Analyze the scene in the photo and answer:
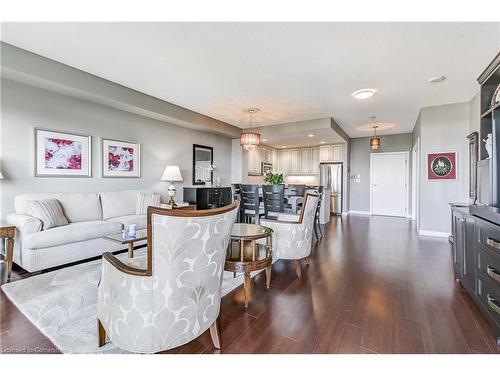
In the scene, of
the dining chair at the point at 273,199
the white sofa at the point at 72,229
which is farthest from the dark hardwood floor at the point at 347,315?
the dining chair at the point at 273,199

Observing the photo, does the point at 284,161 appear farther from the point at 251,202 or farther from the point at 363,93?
the point at 363,93

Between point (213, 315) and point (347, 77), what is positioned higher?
point (347, 77)

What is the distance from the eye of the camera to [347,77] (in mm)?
3309

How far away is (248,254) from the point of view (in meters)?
2.32

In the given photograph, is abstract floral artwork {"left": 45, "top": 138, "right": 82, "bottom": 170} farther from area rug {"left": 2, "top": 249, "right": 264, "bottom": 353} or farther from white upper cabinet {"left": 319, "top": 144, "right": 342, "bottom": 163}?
white upper cabinet {"left": 319, "top": 144, "right": 342, "bottom": 163}

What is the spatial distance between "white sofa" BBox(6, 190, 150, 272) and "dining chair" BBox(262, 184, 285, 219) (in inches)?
79.0

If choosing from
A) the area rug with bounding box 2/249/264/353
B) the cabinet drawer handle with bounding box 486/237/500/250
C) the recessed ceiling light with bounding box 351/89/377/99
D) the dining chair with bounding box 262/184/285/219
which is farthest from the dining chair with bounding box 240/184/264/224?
the cabinet drawer handle with bounding box 486/237/500/250

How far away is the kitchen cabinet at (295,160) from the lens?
Answer: 27.7 feet

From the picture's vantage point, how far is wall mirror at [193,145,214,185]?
577cm

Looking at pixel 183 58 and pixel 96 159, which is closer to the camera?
pixel 183 58

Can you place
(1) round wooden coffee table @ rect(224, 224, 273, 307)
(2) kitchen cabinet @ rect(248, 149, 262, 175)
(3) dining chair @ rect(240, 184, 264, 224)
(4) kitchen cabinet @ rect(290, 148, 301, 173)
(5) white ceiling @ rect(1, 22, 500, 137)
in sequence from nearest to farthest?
1. (1) round wooden coffee table @ rect(224, 224, 273, 307)
2. (5) white ceiling @ rect(1, 22, 500, 137)
3. (3) dining chair @ rect(240, 184, 264, 224)
4. (2) kitchen cabinet @ rect(248, 149, 262, 175)
5. (4) kitchen cabinet @ rect(290, 148, 301, 173)
